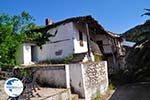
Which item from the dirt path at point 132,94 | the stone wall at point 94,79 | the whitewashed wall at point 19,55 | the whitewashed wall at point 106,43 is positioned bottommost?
the dirt path at point 132,94

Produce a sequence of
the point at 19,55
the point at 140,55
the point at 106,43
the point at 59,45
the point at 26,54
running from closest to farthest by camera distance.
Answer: the point at 140,55
the point at 59,45
the point at 26,54
the point at 19,55
the point at 106,43

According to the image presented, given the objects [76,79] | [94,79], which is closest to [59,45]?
[94,79]

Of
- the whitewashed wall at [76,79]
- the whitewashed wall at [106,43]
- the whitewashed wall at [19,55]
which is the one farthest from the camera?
the whitewashed wall at [106,43]

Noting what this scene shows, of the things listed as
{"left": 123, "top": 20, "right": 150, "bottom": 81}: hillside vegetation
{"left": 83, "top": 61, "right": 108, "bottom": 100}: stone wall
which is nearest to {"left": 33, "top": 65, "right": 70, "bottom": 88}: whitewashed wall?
{"left": 83, "top": 61, "right": 108, "bottom": 100}: stone wall

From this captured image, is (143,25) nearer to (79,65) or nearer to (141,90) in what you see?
(141,90)

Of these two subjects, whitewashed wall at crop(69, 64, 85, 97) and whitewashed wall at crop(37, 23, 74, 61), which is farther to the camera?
whitewashed wall at crop(37, 23, 74, 61)

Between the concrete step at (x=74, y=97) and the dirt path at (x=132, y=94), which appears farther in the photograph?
the dirt path at (x=132, y=94)

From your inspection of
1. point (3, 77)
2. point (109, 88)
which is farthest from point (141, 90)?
point (3, 77)

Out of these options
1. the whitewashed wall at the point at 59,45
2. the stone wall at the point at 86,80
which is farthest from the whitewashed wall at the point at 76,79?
the whitewashed wall at the point at 59,45

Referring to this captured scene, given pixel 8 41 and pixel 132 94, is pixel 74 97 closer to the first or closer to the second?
pixel 132 94

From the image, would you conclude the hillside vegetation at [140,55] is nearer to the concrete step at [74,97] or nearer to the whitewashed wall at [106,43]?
the whitewashed wall at [106,43]

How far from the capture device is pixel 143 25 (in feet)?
62.3

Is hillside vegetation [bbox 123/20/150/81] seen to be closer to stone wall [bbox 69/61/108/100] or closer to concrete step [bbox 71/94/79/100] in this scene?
stone wall [bbox 69/61/108/100]
